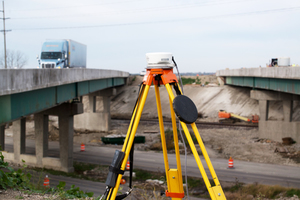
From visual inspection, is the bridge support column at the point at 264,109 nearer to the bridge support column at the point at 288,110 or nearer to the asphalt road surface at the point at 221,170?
the bridge support column at the point at 288,110

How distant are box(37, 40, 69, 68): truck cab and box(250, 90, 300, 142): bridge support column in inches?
733

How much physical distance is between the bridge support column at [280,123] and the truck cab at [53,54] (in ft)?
61.0

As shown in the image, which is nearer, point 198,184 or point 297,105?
point 198,184

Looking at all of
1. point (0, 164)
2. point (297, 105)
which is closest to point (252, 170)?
point (0, 164)

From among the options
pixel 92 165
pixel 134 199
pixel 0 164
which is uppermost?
pixel 0 164

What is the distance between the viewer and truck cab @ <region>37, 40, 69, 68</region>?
2712 cm

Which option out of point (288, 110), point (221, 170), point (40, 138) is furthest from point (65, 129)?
point (288, 110)

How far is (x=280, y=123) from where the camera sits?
93.2 ft

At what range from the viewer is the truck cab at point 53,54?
27.1 m

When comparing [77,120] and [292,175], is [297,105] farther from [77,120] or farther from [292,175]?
[77,120]

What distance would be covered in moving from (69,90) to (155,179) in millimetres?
7070

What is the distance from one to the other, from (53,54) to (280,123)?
68.7 feet

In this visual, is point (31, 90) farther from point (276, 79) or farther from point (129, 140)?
point (276, 79)

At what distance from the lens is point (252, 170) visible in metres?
18.6
